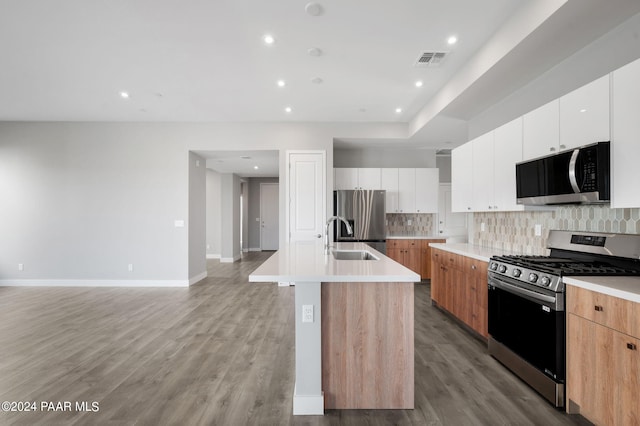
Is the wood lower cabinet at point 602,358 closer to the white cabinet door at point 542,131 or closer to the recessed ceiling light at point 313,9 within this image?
the white cabinet door at point 542,131

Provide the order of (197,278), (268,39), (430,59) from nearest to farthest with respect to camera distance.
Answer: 1. (268,39)
2. (430,59)
3. (197,278)

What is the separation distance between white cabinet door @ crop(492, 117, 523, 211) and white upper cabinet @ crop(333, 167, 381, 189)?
2847 millimetres

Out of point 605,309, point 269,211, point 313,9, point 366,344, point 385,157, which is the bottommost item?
point 366,344

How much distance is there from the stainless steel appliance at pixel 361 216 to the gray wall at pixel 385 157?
1049mm

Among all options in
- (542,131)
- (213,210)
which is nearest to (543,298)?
(542,131)

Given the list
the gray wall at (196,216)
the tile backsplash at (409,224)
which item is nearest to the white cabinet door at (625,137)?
the tile backsplash at (409,224)

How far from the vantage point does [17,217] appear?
5.42 metres

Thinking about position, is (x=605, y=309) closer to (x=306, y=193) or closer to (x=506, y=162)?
(x=506, y=162)

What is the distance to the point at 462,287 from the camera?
3.27 meters

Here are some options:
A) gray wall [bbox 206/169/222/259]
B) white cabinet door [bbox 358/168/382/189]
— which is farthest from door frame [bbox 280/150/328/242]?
gray wall [bbox 206/169/222/259]

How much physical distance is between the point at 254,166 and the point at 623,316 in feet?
24.1

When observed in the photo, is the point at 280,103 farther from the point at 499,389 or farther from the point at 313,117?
the point at 499,389

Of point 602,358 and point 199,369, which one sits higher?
point 602,358

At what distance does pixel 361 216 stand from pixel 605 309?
3993 mm
